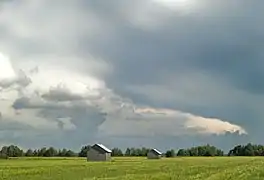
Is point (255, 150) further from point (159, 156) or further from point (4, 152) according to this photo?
point (4, 152)

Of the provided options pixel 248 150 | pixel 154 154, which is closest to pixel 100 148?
pixel 154 154

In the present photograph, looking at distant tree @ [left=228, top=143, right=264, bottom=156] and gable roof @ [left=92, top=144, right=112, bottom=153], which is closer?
gable roof @ [left=92, top=144, right=112, bottom=153]

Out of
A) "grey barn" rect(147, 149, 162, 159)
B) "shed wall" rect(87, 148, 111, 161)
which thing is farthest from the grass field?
"grey barn" rect(147, 149, 162, 159)

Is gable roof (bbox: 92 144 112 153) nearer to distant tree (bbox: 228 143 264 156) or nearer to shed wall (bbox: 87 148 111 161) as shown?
shed wall (bbox: 87 148 111 161)

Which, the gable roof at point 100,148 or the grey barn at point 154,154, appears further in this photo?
the grey barn at point 154,154

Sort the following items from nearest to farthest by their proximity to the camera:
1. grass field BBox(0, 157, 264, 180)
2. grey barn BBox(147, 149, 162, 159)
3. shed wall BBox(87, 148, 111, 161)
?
grass field BBox(0, 157, 264, 180) < shed wall BBox(87, 148, 111, 161) < grey barn BBox(147, 149, 162, 159)

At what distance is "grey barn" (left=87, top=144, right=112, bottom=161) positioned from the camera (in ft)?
441

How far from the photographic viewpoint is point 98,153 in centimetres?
13675

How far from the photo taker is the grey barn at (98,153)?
134375 millimetres

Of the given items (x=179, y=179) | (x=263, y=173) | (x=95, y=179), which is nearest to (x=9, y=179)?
(x=95, y=179)

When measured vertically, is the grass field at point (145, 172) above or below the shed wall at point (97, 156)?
below

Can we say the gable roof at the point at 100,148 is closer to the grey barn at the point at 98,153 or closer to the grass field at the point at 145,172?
the grey barn at the point at 98,153

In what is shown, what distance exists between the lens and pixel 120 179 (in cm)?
4709

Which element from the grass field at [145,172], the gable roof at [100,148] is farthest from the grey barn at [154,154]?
the grass field at [145,172]
